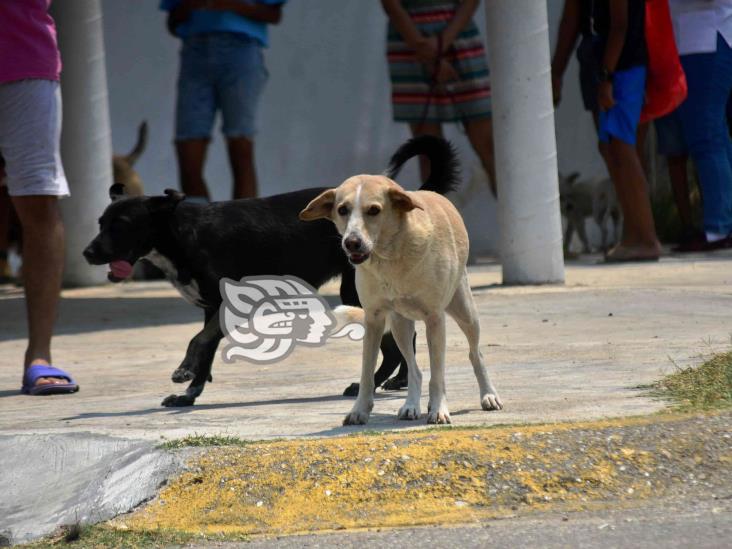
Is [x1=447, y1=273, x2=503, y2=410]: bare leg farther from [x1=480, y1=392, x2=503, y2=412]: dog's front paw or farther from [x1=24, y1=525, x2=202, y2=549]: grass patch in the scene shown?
[x1=24, y1=525, x2=202, y2=549]: grass patch

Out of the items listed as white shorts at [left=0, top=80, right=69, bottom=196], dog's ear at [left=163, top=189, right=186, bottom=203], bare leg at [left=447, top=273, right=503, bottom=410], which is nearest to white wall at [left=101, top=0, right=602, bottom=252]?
white shorts at [left=0, top=80, right=69, bottom=196]

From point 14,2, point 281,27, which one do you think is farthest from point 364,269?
point 281,27

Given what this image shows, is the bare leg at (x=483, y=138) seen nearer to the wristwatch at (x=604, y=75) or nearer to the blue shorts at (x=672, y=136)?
the wristwatch at (x=604, y=75)

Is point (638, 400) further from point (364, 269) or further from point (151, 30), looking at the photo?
point (151, 30)

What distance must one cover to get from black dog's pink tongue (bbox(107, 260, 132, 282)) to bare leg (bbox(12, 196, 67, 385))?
432mm

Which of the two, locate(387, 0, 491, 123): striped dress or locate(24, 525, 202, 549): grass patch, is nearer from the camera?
locate(24, 525, 202, 549): grass patch

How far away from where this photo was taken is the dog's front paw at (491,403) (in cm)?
489

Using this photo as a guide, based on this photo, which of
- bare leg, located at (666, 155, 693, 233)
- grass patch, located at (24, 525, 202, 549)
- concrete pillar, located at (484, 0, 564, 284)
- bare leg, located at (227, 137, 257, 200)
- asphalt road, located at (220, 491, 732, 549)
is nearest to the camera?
asphalt road, located at (220, 491, 732, 549)

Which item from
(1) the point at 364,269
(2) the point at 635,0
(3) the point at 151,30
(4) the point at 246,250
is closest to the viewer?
(1) the point at 364,269

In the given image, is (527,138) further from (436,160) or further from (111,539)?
(111,539)

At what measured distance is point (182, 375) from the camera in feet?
17.6

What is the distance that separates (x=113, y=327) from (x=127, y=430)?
354 cm

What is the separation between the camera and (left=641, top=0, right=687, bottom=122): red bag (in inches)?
395

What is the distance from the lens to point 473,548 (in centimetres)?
347
